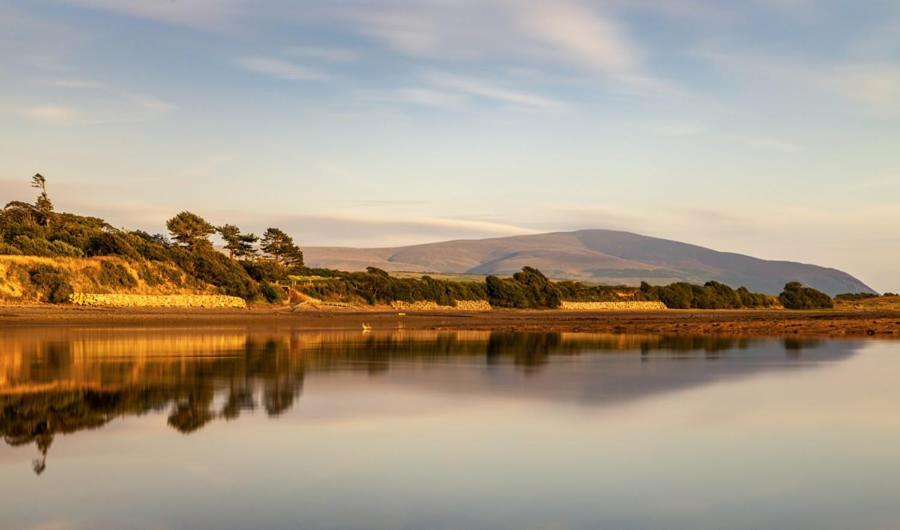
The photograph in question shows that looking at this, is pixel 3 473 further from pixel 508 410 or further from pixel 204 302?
pixel 204 302

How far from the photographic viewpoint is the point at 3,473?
10.5 metres

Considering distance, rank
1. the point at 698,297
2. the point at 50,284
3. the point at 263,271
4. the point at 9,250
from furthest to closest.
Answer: the point at 698,297
the point at 263,271
the point at 9,250
the point at 50,284

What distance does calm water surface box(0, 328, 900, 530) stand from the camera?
8.98 m

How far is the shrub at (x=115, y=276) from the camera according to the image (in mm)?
59531

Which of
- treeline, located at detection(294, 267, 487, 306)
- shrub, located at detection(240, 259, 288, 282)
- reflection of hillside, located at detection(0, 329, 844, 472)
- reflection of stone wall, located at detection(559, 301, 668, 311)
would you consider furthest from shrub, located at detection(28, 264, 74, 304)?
reflection of stone wall, located at detection(559, 301, 668, 311)

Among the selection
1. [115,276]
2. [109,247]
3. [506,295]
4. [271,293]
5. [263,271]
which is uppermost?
[109,247]

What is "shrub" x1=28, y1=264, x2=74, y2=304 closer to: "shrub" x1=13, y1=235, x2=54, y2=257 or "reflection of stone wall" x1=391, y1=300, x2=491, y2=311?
"shrub" x1=13, y1=235, x2=54, y2=257

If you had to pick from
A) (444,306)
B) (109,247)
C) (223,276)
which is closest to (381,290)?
(444,306)

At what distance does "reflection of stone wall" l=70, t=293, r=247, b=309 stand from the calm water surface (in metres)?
31.9

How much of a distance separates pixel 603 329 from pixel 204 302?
100 ft

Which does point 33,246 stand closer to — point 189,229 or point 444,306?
point 189,229

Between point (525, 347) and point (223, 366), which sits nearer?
point (223, 366)

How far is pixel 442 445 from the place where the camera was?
1260 cm

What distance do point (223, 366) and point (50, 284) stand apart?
36832 millimetres
